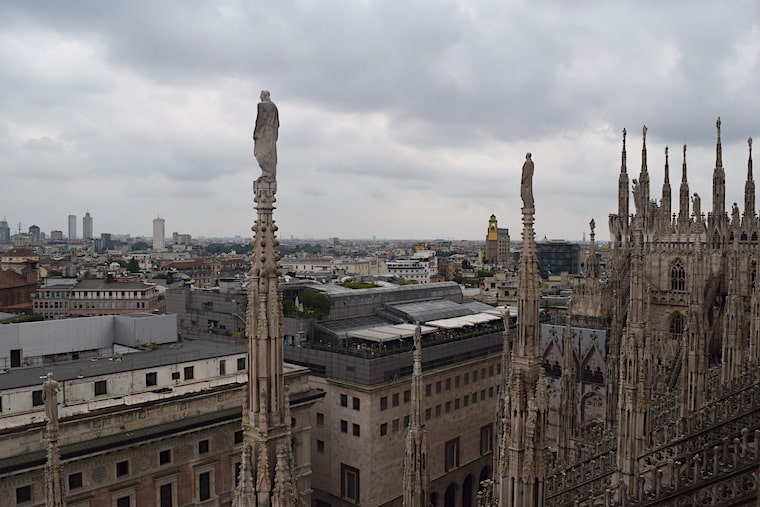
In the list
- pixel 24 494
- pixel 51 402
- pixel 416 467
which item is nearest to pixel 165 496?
pixel 24 494

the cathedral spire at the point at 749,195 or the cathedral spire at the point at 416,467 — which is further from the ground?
the cathedral spire at the point at 749,195

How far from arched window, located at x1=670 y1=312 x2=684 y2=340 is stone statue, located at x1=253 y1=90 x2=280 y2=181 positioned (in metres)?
41.8

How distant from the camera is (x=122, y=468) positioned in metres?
28.5

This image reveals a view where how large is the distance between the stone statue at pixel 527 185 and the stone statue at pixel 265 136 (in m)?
5.99

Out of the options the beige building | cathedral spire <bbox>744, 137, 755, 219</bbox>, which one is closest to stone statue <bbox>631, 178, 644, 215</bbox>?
cathedral spire <bbox>744, 137, 755, 219</bbox>

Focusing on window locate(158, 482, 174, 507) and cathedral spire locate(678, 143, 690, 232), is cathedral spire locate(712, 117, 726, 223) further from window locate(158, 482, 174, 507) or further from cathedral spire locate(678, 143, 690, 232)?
window locate(158, 482, 174, 507)

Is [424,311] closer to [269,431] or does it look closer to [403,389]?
[403,389]

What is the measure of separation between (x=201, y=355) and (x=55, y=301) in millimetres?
68095

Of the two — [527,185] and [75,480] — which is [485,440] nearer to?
[75,480]

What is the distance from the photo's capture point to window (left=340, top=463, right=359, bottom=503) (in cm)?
4122

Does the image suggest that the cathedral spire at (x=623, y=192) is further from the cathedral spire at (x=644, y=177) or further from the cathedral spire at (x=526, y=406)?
the cathedral spire at (x=526, y=406)

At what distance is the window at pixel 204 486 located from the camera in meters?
31.3

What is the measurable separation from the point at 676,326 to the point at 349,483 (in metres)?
25.9

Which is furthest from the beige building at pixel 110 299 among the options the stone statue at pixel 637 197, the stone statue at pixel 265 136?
the stone statue at pixel 265 136
